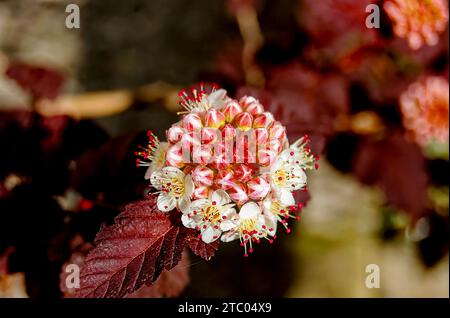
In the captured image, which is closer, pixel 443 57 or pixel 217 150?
pixel 217 150

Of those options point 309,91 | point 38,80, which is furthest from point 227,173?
point 38,80

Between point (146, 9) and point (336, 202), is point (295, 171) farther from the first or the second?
point (146, 9)

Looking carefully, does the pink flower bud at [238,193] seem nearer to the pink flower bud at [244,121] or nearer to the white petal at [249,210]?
the white petal at [249,210]

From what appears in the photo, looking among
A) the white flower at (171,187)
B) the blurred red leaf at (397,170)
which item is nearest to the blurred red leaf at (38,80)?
the white flower at (171,187)
